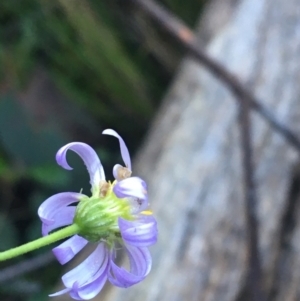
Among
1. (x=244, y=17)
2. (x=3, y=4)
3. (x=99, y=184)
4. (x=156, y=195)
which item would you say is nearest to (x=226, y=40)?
(x=244, y=17)

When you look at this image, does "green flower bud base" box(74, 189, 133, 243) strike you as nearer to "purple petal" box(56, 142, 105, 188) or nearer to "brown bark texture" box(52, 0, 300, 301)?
"purple petal" box(56, 142, 105, 188)

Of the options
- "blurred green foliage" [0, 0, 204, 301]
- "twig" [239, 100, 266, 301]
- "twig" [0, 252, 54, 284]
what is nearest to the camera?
"twig" [239, 100, 266, 301]

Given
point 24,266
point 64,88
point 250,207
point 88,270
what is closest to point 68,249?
point 88,270

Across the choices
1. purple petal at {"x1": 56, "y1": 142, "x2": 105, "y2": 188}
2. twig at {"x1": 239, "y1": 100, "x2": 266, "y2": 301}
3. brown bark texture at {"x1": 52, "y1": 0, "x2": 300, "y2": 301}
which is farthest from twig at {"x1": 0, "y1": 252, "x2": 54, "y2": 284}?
Answer: purple petal at {"x1": 56, "y1": 142, "x2": 105, "y2": 188}

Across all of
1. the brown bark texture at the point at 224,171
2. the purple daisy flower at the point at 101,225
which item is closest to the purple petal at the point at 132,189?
the purple daisy flower at the point at 101,225

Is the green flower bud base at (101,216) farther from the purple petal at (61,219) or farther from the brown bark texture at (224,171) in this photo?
the brown bark texture at (224,171)
